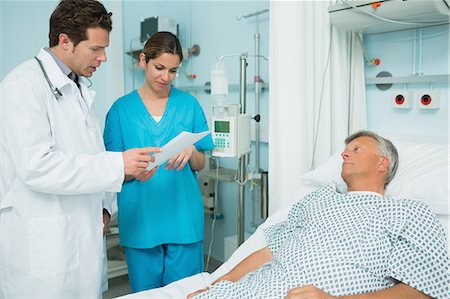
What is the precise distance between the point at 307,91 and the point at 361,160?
1.87 ft

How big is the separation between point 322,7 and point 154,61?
817 millimetres

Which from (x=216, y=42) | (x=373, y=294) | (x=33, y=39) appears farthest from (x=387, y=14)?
(x=33, y=39)

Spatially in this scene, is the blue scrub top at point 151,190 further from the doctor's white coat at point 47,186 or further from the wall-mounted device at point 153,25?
the wall-mounted device at point 153,25

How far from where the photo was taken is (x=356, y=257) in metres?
1.28

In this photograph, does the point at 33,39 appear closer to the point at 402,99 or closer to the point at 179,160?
the point at 179,160

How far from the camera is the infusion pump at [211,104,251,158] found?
1.93m

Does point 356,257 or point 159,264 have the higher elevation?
point 356,257

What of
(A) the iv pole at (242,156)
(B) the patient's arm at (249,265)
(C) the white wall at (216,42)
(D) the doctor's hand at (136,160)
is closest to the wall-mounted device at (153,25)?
(C) the white wall at (216,42)

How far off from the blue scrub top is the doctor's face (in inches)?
15.2

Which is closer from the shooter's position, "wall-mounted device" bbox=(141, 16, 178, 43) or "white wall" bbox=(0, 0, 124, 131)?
"white wall" bbox=(0, 0, 124, 131)

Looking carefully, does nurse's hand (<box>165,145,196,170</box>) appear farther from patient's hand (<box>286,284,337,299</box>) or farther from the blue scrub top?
patient's hand (<box>286,284,337,299</box>)

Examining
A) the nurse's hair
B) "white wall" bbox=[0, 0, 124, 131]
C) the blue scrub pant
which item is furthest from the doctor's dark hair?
"white wall" bbox=[0, 0, 124, 131]

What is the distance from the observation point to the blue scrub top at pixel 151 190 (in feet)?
6.07

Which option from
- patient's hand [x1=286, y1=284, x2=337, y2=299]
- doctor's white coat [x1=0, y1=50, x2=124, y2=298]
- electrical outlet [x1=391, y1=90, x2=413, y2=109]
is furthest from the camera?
electrical outlet [x1=391, y1=90, x2=413, y2=109]
